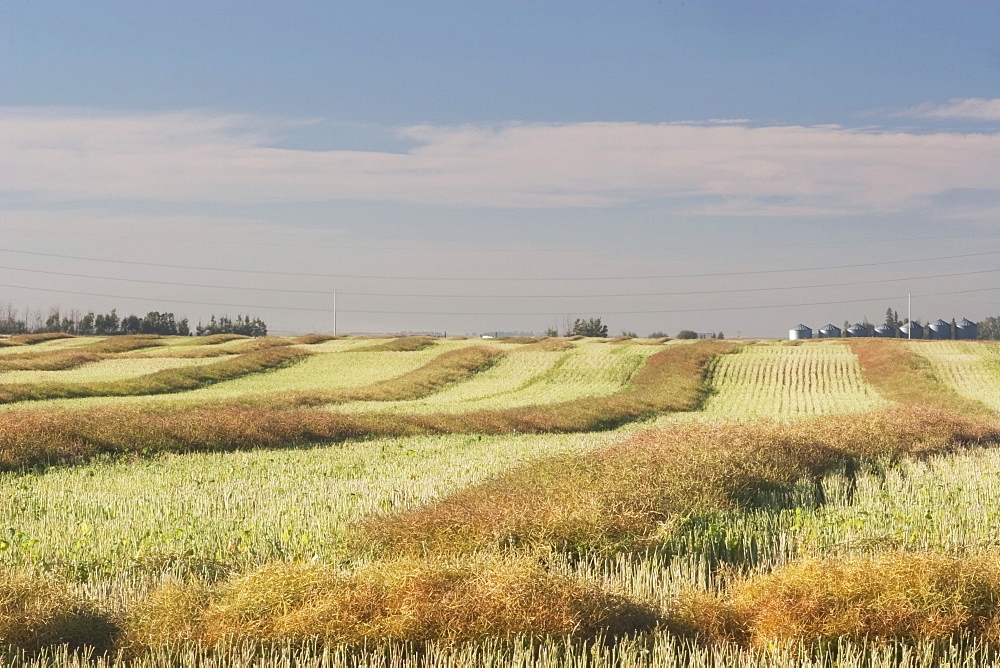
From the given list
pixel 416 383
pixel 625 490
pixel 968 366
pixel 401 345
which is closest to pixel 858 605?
pixel 625 490

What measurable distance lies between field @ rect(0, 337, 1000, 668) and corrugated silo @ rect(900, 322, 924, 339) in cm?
12313

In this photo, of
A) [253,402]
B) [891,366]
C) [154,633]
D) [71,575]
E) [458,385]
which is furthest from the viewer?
[891,366]

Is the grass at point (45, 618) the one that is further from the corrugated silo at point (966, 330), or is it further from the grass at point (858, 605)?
the corrugated silo at point (966, 330)

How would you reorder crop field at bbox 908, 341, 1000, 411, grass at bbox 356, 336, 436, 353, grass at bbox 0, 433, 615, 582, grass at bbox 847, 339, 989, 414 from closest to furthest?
1. grass at bbox 0, 433, 615, 582
2. grass at bbox 847, 339, 989, 414
3. crop field at bbox 908, 341, 1000, 411
4. grass at bbox 356, 336, 436, 353

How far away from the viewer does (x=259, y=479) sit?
18734 millimetres

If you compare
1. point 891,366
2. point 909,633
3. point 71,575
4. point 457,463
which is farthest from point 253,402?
point 891,366

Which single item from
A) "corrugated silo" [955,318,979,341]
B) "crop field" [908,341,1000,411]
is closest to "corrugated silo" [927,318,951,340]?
"corrugated silo" [955,318,979,341]

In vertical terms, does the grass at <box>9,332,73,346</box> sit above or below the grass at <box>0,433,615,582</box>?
above

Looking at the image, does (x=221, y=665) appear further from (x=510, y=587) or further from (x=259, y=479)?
(x=259, y=479)

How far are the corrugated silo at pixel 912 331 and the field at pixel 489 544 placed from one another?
123 m

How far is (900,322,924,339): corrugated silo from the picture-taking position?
141 metres

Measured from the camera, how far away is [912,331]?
146 m

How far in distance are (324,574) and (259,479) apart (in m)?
10.2

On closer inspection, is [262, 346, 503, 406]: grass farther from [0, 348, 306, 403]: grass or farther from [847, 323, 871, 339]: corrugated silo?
[847, 323, 871, 339]: corrugated silo
